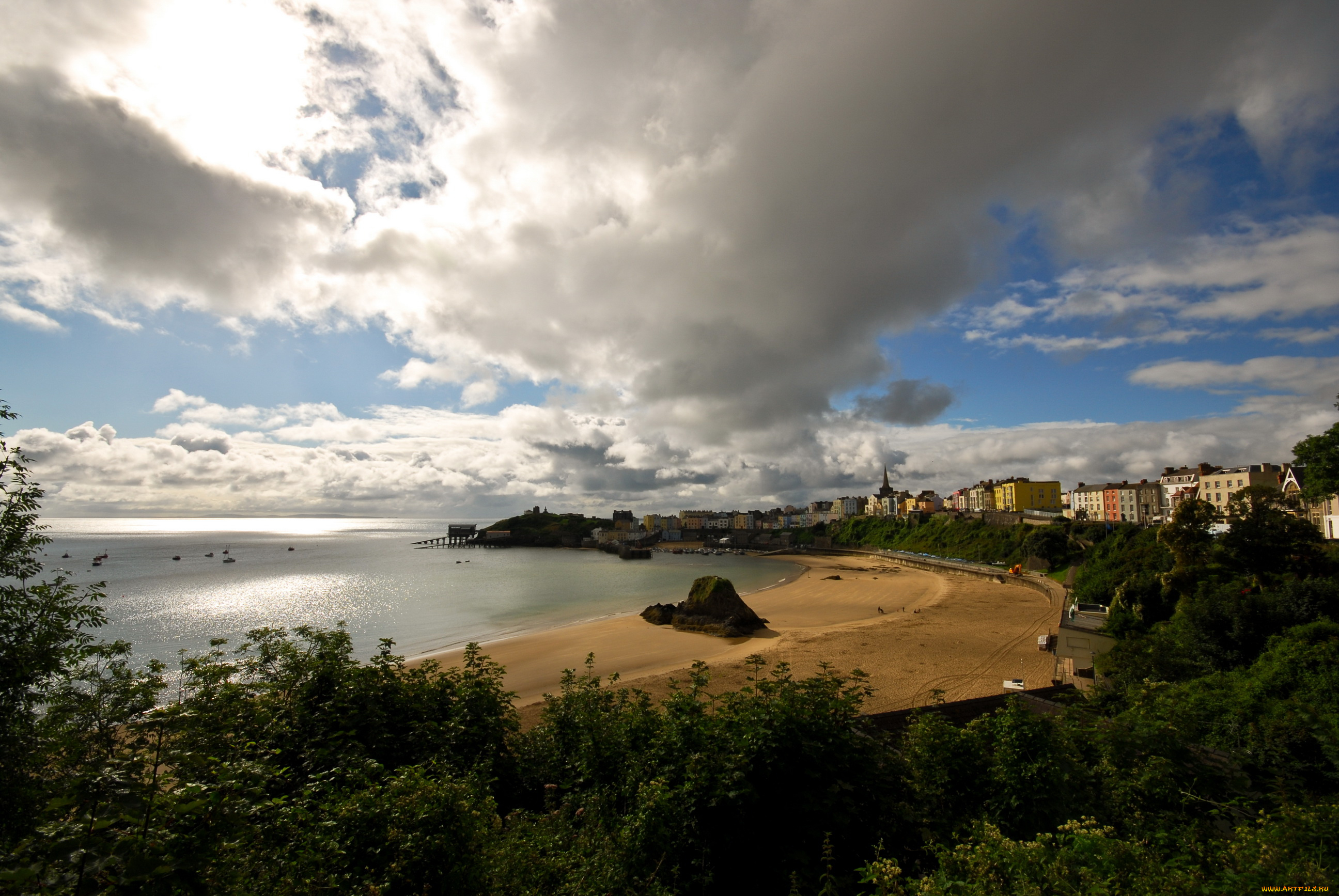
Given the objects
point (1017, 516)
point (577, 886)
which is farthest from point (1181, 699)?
point (1017, 516)

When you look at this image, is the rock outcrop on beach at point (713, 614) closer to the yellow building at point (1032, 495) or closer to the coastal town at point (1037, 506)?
the coastal town at point (1037, 506)

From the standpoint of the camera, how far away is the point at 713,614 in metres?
37.6

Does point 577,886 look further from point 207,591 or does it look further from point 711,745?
point 207,591

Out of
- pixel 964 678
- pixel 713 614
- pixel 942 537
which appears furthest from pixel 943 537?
pixel 964 678

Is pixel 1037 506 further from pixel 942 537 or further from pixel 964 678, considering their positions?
pixel 964 678

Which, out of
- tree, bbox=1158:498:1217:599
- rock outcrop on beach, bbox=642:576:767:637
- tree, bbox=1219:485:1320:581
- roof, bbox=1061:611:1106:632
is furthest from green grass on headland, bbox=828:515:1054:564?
tree, bbox=1219:485:1320:581

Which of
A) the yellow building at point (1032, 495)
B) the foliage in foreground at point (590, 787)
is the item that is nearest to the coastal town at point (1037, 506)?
the yellow building at point (1032, 495)

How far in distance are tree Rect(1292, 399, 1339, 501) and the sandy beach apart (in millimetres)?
12127

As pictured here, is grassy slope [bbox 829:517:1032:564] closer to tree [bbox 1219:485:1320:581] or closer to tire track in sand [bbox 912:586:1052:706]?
tire track in sand [bbox 912:586:1052:706]

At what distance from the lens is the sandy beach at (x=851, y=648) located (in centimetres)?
2294

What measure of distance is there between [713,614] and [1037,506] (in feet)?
318

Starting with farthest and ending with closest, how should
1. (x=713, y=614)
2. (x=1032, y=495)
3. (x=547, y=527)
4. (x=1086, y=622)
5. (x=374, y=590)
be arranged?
1. (x=547, y=527)
2. (x=1032, y=495)
3. (x=374, y=590)
4. (x=713, y=614)
5. (x=1086, y=622)

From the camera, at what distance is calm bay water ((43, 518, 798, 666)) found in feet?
118

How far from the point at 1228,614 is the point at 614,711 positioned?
1774 centimetres
